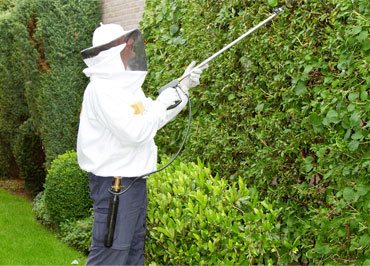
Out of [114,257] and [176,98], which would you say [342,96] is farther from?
[114,257]

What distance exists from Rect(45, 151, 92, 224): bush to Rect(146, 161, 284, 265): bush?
275 centimetres

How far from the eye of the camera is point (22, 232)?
24.6 feet

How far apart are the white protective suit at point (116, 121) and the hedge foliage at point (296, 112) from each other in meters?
1.00

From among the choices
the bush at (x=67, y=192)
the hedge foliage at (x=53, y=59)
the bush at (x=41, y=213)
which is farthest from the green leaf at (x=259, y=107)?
the hedge foliage at (x=53, y=59)

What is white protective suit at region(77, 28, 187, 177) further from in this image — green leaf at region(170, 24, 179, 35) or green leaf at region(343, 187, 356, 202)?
green leaf at region(170, 24, 179, 35)

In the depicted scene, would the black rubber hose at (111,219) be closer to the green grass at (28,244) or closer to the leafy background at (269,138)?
the leafy background at (269,138)

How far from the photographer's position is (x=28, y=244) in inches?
272

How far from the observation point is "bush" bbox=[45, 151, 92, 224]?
7.06m

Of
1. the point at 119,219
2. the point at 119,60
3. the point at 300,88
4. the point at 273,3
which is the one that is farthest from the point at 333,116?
the point at 119,219

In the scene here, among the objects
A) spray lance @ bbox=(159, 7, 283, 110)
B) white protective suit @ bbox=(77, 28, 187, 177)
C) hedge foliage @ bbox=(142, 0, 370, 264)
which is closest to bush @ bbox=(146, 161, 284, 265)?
hedge foliage @ bbox=(142, 0, 370, 264)

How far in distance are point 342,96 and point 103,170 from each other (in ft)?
5.25

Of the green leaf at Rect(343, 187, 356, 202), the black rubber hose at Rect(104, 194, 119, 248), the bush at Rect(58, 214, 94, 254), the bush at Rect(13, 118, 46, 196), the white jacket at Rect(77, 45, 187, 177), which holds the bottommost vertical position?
the bush at Rect(13, 118, 46, 196)

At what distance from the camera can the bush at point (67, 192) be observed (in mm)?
7062

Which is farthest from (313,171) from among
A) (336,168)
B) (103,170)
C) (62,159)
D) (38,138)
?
(38,138)
